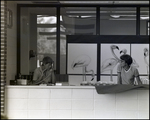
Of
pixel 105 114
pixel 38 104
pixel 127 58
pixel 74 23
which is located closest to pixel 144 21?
pixel 127 58

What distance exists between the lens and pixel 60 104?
4211 millimetres

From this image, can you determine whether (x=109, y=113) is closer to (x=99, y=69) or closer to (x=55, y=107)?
(x=55, y=107)

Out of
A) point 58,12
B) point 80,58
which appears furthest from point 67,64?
point 58,12

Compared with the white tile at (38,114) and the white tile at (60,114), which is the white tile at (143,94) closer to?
the white tile at (60,114)

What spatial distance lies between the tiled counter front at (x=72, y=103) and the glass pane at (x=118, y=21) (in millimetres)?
1926

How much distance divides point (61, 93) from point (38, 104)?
35 centimetres

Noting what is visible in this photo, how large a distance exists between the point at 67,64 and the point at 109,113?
187 cm

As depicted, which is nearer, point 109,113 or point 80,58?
point 109,113

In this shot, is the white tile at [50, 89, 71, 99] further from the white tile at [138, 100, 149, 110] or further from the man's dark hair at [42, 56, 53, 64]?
the man's dark hair at [42, 56, 53, 64]

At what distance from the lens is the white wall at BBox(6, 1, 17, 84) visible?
498 cm

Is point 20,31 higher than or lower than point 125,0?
lower

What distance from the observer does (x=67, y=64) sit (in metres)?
5.82

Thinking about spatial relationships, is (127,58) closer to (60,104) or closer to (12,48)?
(60,104)

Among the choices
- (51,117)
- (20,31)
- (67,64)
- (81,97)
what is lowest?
(51,117)
